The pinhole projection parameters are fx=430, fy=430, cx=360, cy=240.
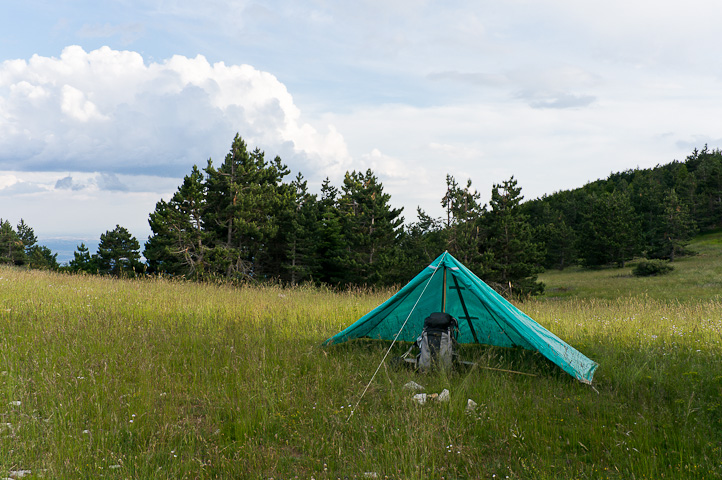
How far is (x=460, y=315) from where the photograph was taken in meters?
7.59

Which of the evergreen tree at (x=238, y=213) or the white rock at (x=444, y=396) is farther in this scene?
the evergreen tree at (x=238, y=213)

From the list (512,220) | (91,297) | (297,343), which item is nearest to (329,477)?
(297,343)

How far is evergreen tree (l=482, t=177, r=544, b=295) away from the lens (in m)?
31.8

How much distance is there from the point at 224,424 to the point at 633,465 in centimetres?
377

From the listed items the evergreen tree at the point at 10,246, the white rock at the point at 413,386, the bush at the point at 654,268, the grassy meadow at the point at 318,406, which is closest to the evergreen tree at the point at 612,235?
the bush at the point at 654,268

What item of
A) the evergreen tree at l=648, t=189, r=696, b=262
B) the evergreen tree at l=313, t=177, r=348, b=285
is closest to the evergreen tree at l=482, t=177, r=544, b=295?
the evergreen tree at l=313, t=177, r=348, b=285

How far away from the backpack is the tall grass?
25 cm

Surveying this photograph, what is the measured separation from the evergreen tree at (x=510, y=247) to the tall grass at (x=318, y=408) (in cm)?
2428

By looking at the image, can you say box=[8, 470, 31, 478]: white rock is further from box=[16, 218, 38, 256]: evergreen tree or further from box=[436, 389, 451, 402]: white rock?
box=[16, 218, 38, 256]: evergreen tree

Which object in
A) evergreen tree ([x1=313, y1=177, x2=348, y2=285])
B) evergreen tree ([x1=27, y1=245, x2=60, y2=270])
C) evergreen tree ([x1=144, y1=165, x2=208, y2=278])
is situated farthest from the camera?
evergreen tree ([x1=27, y1=245, x2=60, y2=270])

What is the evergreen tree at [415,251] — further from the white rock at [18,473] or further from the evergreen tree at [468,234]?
the white rock at [18,473]

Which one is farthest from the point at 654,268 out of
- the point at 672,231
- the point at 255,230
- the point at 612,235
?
the point at 255,230

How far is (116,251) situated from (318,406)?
4140cm

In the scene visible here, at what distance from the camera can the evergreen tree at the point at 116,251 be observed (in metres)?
39.8
